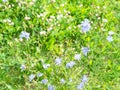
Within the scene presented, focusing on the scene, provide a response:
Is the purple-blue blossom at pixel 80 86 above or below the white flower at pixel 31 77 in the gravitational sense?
below

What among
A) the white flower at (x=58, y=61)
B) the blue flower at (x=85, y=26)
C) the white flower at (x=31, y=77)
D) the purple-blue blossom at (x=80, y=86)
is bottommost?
the purple-blue blossom at (x=80, y=86)

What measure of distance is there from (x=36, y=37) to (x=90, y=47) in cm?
68

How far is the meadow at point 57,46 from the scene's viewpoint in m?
3.49

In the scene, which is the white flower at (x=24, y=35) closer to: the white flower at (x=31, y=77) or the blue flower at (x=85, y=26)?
the white flower at (x=31, y=77)

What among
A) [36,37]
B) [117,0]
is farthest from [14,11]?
[117,0]

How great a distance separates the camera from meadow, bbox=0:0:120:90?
11.5ft

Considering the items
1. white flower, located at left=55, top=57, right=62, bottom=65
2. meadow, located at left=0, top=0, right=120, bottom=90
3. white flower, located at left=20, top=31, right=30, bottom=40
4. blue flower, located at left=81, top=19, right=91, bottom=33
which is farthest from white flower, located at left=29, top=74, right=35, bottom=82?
blue flower, located at left=81, top=19, right=91, bottom=33

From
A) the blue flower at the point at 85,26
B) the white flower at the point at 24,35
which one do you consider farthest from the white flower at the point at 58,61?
the blue flower at the point at 85,26

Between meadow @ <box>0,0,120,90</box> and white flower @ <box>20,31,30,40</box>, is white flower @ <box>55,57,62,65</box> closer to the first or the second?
meadow @ <box>0,0,120,90</box>

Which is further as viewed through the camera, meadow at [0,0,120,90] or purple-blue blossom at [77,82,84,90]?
meadow at [0,0,120,90]

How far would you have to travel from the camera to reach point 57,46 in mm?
3844

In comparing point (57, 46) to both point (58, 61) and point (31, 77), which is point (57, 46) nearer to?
point (58, 61)

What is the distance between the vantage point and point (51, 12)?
13.4 feet

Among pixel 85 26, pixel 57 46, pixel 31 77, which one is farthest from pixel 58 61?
pixel 85 26
